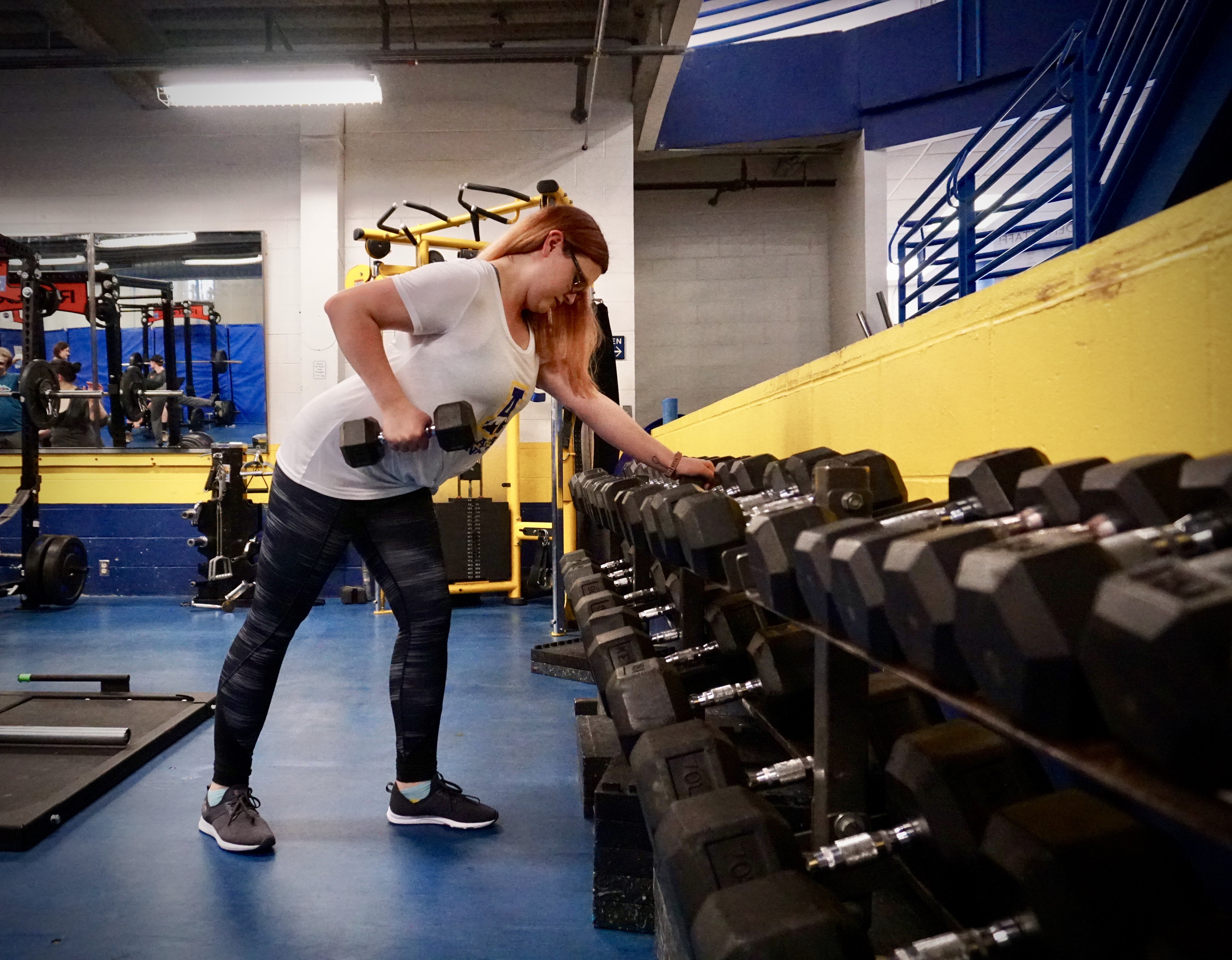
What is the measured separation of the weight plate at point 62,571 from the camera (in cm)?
441

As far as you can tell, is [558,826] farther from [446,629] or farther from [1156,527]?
[1156,527]

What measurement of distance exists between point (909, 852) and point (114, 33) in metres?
5.92

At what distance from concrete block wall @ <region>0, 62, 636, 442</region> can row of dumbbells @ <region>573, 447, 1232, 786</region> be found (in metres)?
4.62

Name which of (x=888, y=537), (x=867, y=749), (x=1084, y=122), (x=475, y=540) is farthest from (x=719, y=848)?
(x=475, y=540)

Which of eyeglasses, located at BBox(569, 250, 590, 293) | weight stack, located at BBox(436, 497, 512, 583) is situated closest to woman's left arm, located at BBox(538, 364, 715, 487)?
eyeglasses, located at BBox(569, 250, 590, 293)

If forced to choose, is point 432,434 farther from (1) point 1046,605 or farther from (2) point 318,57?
(2) point 318,57

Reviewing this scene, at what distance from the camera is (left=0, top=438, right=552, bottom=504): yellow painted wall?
5.22 meters

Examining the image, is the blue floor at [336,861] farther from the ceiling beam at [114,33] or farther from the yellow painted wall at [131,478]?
the ceiling beam at [114,33]

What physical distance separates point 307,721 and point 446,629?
40.6 inches

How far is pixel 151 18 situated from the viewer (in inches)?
201

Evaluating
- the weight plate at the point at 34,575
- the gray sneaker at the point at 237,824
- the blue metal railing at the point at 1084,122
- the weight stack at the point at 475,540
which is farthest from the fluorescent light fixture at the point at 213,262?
the gray sneaker at the point at 237,824

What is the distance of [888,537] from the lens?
57 centimetres

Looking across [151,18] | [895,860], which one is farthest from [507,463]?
[895,860]

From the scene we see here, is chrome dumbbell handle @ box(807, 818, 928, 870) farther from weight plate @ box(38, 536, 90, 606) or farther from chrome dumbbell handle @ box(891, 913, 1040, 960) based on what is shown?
weight plate @ box(38, 536, 90, 606)
